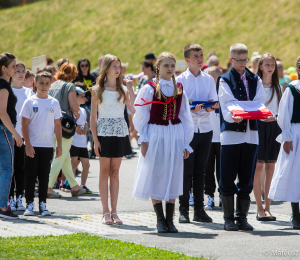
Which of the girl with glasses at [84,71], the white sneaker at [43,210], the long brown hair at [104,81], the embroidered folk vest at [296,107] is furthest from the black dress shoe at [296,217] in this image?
the girl with glasses at [84,71]

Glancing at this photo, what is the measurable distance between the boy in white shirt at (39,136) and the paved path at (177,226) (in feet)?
1.34

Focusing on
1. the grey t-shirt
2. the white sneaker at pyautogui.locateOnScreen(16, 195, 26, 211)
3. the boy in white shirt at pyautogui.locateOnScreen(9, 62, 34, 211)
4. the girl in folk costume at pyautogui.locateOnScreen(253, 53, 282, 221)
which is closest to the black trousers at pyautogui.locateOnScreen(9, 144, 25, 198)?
the boy in white shirt at pyautogui.locateOnScreen(9, 62, 34, 211)

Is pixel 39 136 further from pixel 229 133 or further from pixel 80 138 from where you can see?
pixel 229 133

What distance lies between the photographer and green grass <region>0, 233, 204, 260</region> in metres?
4.55

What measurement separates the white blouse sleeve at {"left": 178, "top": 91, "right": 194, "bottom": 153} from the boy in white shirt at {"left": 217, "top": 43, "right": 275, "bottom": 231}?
0.40 m

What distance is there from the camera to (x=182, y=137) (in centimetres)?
611

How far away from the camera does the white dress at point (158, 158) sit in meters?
5.98

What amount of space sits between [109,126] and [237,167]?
Answer: 68.5 inches

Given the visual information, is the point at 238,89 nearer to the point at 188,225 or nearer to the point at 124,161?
the point at 188,225

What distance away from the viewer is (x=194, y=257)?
4582mm

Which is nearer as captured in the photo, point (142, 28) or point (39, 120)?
point (39, 120)

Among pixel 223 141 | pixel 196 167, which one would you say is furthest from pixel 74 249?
pixel 196 167

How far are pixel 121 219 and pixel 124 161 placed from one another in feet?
21.4

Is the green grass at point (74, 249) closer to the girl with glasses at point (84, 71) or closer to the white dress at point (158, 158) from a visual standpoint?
the white dress at point (158, 158)
